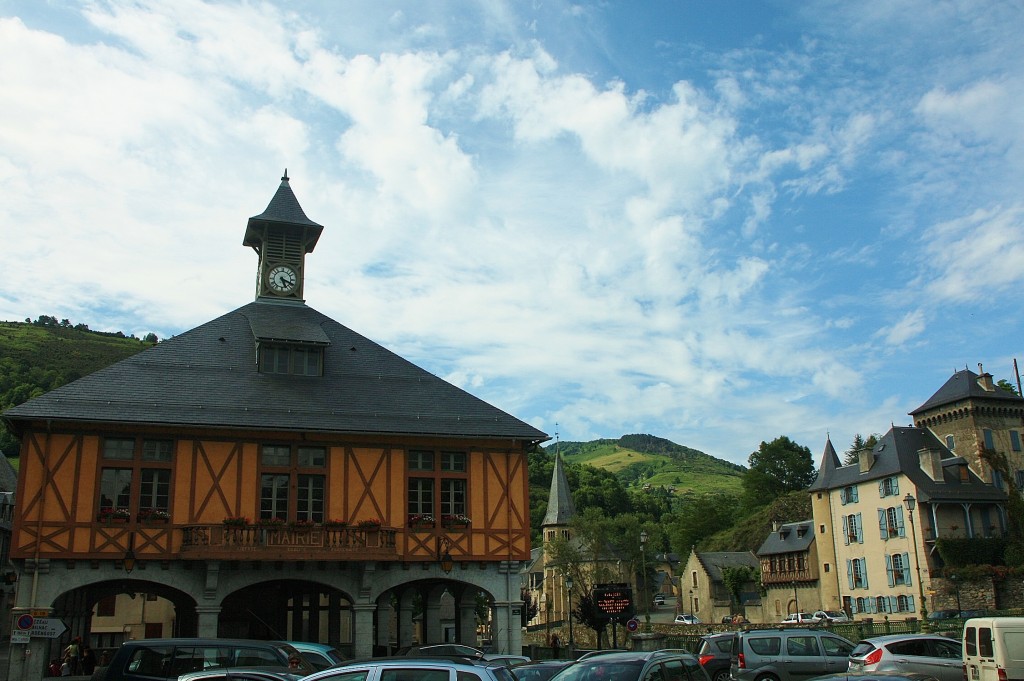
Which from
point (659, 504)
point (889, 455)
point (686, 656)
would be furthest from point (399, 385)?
point (659, 504)

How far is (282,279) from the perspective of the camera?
34.0 meters

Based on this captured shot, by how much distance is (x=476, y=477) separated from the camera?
28406 mm

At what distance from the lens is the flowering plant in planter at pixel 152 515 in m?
25.0

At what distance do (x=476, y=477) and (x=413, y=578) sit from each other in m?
3.60

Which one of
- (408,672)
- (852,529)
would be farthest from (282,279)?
(852,529)

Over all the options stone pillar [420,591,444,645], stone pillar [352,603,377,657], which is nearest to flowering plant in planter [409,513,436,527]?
stone pillar [352,603,377,657]

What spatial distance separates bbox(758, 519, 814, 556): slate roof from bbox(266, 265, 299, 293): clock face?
42743 mm

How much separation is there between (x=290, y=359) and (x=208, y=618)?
→ 8523 millimetres

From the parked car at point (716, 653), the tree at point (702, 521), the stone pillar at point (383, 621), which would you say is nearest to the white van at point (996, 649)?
the parked car at point (716, 653)

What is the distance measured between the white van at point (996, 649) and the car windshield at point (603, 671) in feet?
22.6

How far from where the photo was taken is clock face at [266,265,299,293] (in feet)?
111

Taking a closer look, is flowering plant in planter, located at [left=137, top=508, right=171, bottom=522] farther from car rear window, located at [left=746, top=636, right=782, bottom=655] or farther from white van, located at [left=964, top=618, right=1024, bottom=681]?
white van, located at [left=964, top=618, right=1024, bottom=681]

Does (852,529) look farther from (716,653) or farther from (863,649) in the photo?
(863,649)

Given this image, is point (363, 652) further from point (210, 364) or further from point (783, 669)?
point (783, 669)
